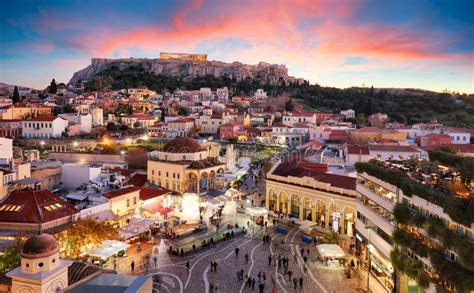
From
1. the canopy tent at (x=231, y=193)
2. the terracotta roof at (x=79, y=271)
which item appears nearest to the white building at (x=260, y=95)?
the canopy tent at (x=231, y=193)

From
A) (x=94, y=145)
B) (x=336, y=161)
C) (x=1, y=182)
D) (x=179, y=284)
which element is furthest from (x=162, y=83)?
(x=179, y=284)

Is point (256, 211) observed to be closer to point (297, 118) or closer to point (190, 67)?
point (297, 118)

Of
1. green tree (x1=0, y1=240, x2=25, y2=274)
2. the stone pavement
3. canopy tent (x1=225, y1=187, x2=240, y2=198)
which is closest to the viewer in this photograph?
green tree (x1=0, y1=240, x2=25, y2=274)

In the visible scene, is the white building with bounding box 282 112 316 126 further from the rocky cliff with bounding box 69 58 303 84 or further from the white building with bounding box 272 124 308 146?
the rocky cliff with bounding box 69 58 303 84

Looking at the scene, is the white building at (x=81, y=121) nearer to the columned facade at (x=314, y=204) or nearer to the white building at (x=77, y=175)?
the white building at (x=77, y=175)

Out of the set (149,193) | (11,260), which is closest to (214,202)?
(149,193)

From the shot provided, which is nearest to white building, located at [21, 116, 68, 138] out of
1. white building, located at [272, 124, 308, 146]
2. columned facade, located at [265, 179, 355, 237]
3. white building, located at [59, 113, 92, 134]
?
white building, located at [59, 113, 92, 134]
